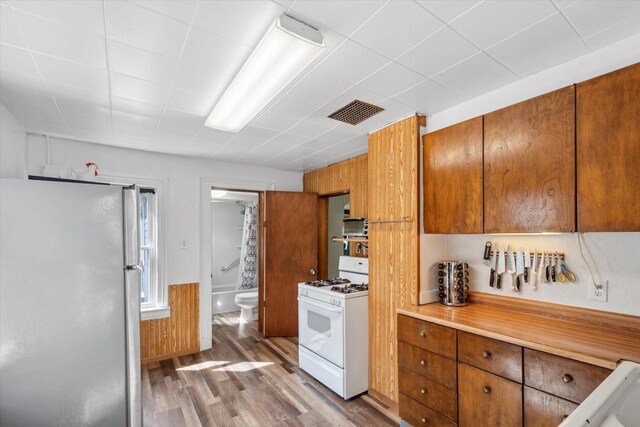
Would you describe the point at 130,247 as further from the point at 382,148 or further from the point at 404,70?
the point at 382,148

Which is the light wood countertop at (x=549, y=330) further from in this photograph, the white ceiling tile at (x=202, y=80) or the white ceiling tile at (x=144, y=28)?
the white ceiling tile at (x=144, y=28)

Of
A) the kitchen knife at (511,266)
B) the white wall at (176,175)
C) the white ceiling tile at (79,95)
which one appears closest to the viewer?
the white ceiling tile at (79,95)

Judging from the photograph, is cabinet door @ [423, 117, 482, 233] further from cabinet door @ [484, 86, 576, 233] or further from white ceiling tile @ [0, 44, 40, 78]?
white ceiling tile @ [0, 44, 40, 78]

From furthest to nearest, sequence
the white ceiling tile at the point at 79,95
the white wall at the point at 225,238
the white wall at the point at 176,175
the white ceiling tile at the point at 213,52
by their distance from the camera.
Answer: the white wall at the point at 225,238 → the white wall at the point at 176,175 → the white ceiling tile at the point at 79,95 → the white ceiling tile at the point at 213,52

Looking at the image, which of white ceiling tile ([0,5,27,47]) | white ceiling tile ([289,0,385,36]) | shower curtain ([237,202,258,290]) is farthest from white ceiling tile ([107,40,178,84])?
shower curtain ([237,202,258,290])

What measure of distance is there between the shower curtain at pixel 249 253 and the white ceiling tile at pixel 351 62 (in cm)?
454

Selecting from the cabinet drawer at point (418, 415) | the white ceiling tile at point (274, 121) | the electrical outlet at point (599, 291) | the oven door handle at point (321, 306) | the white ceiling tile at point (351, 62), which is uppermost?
the white ceiling tile at point (351, 62)

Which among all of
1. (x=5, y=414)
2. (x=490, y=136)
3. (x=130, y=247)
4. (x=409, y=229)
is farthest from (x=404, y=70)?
(x=5, y=414)

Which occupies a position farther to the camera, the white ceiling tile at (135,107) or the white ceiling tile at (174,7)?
the white ceiling tile at (135,107)

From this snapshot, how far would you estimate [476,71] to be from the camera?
182cm

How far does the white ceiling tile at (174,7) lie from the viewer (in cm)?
124

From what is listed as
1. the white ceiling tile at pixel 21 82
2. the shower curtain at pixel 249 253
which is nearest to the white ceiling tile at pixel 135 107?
the white ceiling tile at pixel 21 82

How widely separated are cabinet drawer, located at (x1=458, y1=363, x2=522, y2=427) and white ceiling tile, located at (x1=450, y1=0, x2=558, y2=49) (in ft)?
5.93

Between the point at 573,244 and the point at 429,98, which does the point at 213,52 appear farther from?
the point at 573,244
